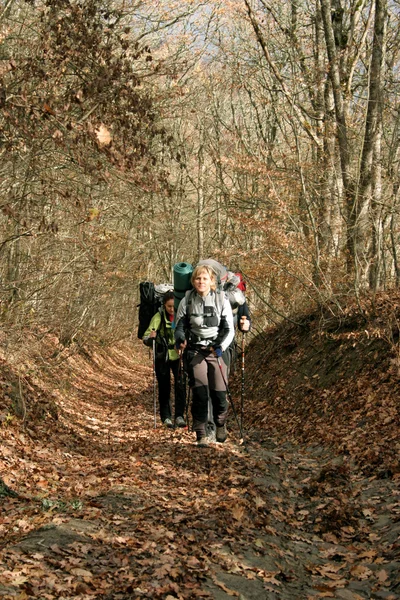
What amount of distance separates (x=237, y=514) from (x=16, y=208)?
613 centimetres

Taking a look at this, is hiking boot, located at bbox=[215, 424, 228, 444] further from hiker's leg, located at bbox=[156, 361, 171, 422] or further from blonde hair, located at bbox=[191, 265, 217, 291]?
hiker's leg, located at bbox=[156, 361, 171, 422]

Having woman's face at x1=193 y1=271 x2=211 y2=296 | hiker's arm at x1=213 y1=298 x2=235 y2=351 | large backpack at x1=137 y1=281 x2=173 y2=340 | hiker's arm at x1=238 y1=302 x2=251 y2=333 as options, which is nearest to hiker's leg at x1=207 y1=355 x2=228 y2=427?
hiker's arm at x1=213 y1=298 x2=235 y2=351

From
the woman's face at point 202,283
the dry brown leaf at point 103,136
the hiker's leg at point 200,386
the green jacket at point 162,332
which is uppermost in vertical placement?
the dry brown leaf at point 103,136

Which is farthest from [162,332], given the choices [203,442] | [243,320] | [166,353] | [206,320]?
[203,442]

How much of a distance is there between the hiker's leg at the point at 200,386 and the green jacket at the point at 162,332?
2.29 meters

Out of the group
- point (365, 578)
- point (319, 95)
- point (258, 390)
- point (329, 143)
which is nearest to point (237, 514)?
point (365, 578)

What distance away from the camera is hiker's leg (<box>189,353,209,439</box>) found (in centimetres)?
911

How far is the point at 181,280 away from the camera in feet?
33.1

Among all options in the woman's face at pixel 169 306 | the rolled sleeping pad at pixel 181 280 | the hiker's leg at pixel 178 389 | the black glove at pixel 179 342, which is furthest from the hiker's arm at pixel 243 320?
the hiker's leg at pixel 178 389

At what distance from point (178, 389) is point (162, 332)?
103 centimetres

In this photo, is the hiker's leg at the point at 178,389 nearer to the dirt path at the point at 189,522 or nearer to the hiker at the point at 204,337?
the dirt path at the point at 189,522

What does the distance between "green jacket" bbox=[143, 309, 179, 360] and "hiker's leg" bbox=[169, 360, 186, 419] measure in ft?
0.81

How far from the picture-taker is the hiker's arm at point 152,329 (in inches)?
453

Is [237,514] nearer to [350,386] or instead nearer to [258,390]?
[350,386]
